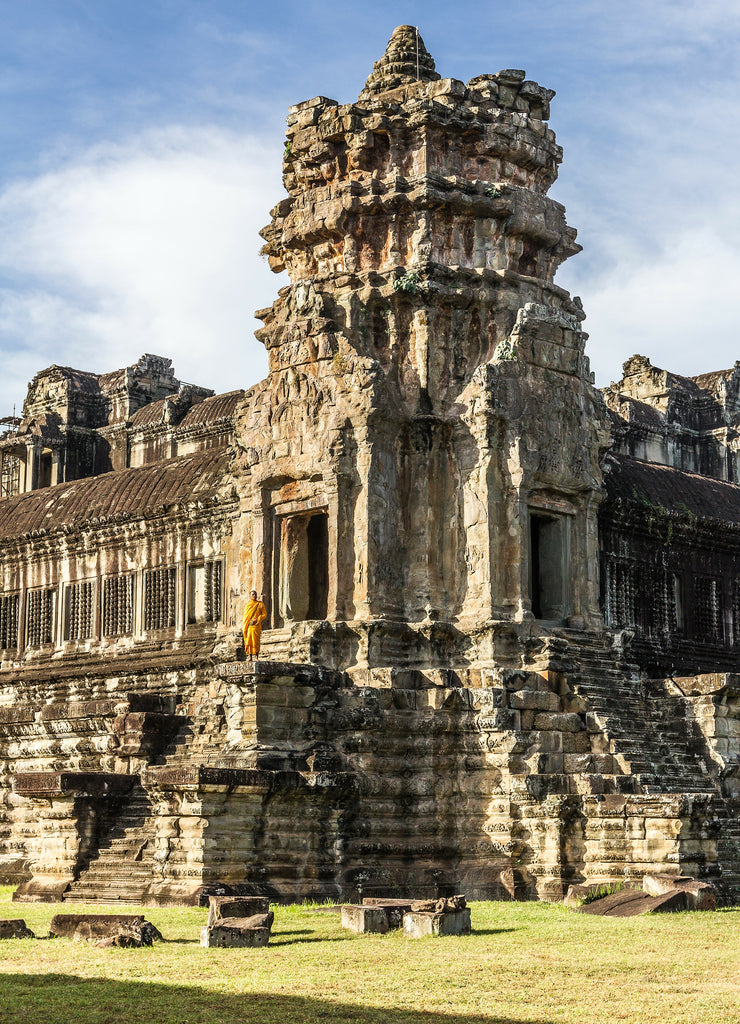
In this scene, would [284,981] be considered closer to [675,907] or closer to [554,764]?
[675,907]

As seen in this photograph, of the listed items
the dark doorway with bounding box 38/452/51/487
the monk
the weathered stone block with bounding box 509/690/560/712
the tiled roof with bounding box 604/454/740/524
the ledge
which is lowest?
the ledge

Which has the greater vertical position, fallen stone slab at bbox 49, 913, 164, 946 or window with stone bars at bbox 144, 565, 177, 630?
window with stone bars at bbox 144, 565, 177, 630

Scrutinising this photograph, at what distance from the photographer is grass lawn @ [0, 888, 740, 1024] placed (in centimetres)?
1218

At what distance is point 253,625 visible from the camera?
24344 mm

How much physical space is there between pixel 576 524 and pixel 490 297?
406 cm

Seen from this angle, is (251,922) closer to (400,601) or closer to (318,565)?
(400,601)

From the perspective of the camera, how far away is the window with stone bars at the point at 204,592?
2922cm

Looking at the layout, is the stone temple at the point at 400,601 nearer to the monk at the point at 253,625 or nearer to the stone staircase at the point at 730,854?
the stone staircase at the point at 730,854

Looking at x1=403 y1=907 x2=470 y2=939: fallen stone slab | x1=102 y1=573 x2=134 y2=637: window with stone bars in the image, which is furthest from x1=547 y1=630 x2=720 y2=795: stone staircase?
x1=102 y1=573 x2=134 y2=637: window with stone bars

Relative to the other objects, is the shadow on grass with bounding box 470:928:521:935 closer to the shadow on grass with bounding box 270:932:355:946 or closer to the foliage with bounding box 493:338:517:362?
the shadow on grass with bounding box 270:932:355:946

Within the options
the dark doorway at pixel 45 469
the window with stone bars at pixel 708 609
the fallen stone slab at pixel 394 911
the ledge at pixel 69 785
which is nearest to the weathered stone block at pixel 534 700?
the ledge at pixel 69 785

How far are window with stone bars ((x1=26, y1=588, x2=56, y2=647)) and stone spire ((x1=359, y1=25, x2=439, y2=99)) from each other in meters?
12.3

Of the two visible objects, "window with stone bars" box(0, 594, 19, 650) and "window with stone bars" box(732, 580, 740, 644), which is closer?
"window with stone bars" box(732, 580, 740, 644)

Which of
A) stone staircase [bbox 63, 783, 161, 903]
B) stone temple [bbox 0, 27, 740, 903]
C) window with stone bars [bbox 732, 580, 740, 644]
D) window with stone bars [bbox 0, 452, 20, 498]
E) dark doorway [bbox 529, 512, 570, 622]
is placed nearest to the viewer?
stone staircase [bbox 63, 783, 161, 903]
